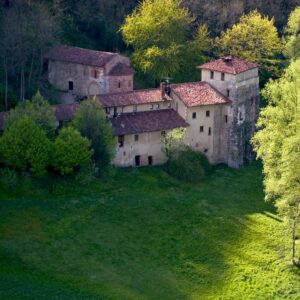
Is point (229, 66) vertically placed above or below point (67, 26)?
below

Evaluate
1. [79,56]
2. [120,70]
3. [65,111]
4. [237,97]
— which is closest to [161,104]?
[237,97]

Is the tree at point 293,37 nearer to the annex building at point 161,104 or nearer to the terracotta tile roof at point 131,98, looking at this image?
the annex building at point 161,104

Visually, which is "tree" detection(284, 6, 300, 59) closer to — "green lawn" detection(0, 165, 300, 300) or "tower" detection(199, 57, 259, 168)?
"tower" detection(199, 57, 259, 168)

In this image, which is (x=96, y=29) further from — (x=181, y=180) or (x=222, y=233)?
(x=222, y=233)

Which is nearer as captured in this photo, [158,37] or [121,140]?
[121,140]

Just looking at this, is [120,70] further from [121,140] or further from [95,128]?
[95,128]

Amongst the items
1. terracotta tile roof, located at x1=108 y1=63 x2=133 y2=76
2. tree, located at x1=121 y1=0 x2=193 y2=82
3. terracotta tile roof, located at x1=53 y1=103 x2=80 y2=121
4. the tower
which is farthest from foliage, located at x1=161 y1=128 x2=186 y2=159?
tree, located at x1=121 y1=0 x2=193 y2=82

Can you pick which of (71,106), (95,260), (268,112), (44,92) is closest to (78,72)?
(44,92)
